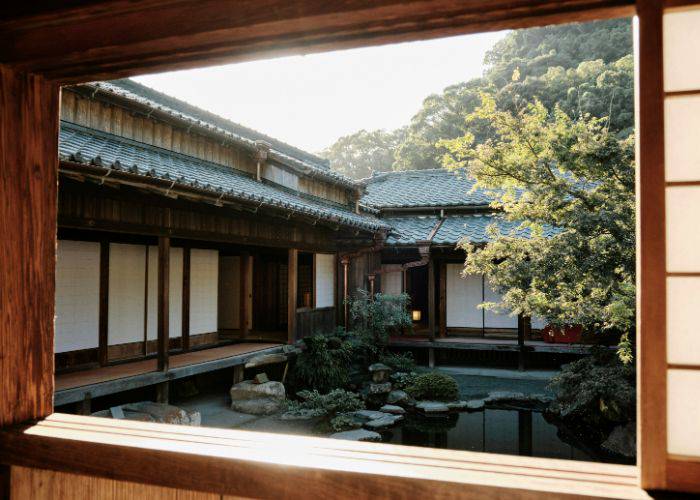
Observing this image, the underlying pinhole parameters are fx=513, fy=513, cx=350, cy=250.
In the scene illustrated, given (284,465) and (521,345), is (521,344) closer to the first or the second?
(521,345)

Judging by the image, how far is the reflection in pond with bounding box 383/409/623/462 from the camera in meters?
7.59

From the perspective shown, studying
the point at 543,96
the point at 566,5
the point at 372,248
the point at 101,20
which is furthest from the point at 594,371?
the point at 543,96

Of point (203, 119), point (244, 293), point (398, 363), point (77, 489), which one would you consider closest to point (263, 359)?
point (244, 293)

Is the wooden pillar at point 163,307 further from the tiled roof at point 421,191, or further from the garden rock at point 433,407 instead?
the tiled roof at point 421,191

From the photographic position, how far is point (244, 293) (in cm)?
1156

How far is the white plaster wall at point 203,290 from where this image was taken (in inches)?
399

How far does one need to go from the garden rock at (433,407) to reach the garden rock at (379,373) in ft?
5.34

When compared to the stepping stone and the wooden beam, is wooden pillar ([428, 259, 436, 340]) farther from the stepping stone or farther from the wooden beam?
the wooden beam

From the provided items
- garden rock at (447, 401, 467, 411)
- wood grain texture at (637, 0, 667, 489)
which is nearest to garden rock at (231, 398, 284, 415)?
garden rock at (447, 401, 467, 411)

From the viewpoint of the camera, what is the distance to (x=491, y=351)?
13.6 meters

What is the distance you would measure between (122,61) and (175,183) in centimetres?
491

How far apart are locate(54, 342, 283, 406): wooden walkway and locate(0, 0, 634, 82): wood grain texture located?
18.2ft

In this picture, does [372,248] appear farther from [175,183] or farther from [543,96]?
[543,96]

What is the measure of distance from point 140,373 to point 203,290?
3035mm
